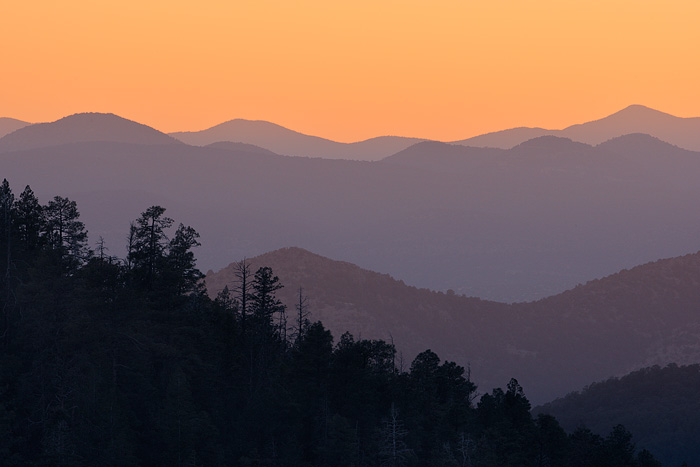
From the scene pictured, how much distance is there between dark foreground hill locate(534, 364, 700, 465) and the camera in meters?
125

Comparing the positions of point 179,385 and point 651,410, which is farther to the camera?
point 651,410

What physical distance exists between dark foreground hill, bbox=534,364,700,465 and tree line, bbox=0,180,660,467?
6047cm

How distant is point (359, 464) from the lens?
5488 cm

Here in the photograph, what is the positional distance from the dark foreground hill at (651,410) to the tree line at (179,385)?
60466 millimetres

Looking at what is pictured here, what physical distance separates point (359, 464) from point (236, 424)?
6.86 m

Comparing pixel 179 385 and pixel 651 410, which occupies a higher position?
pixel 651 410

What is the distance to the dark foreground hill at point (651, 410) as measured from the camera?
125 meters

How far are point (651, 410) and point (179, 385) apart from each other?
4217 inches

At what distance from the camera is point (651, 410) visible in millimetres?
141375

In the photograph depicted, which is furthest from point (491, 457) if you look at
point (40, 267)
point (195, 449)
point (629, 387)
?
point (629, 387)

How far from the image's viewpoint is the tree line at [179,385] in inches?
1795

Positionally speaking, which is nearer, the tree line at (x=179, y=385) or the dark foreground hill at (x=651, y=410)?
the tree line at (x=179, y=385)

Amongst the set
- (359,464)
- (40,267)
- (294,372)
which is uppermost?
(40,267)

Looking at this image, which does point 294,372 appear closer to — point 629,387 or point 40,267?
point 40,267
